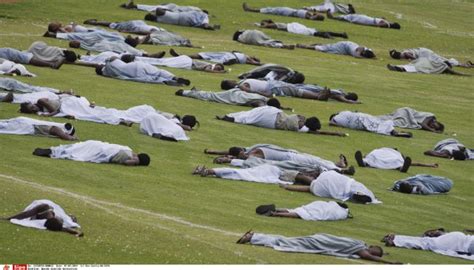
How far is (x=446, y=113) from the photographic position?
1704 inches

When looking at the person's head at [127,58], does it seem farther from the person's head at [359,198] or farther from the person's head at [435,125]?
the person's head at [359,198]

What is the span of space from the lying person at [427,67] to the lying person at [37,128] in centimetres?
2190

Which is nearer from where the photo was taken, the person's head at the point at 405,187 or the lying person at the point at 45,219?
the lying person at the point at 45,219

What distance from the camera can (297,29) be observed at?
184 feet

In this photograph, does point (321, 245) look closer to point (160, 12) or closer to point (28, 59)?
point (28, 59)

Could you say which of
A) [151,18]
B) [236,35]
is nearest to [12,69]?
[236,35]

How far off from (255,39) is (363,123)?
15.0m

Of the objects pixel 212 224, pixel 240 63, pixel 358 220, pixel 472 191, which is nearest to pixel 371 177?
pixel 472 191

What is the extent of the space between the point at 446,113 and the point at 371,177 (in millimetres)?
12417

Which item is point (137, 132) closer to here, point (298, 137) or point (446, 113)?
point (298, 137)

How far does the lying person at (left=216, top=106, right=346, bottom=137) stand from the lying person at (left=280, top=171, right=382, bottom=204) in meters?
7.44

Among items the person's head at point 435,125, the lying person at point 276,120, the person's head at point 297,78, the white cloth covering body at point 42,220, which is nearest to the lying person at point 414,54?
the person's head at point 297,78

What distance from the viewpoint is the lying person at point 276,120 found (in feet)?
117

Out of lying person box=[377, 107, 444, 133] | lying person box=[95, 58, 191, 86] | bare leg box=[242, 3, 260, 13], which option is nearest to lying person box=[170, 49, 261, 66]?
lying person box=[95, 58, 191, 86]
